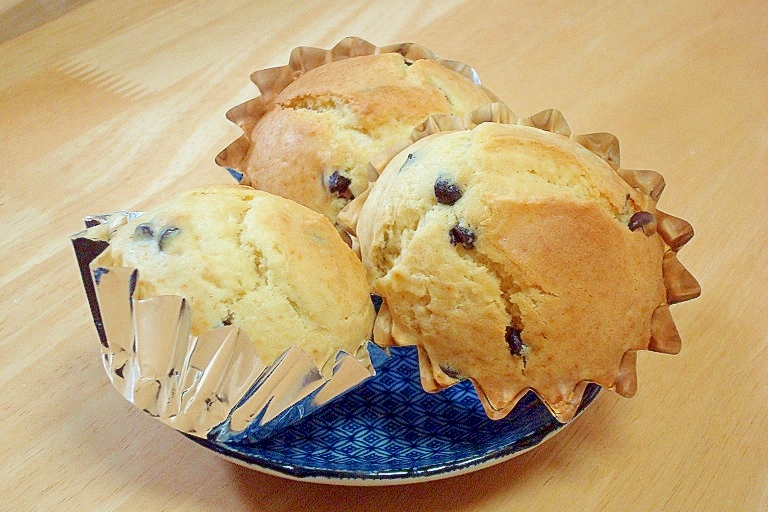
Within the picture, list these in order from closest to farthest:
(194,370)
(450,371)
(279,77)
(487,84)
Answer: (194,370)
(450,371)
(279,77)
(487,84)

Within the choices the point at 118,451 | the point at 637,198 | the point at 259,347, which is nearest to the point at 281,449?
the point at 259,347

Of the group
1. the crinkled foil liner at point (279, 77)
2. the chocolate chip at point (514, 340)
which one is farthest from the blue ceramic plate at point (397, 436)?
the crinkled foil liner at point (279, 77)

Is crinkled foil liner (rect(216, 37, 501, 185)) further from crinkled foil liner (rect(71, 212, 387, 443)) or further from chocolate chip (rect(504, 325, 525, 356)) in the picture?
chocolate chip (rect(504, 325, 525, 356))

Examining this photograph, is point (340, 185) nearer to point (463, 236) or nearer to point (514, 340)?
point (463, 236)

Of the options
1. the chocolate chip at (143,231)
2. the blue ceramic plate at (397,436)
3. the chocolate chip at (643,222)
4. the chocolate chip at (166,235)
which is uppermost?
the chocolate chip at (143,231)

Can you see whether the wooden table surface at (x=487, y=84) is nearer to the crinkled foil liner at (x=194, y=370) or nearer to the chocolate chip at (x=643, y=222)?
the crinkled foil liner at (x=194, y=370)

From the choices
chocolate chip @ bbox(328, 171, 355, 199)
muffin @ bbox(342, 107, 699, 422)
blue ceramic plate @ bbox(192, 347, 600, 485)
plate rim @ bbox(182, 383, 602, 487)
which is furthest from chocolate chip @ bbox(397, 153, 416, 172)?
plate rim @ bbox(182, 383, 602, 487)

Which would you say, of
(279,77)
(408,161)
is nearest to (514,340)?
(408,161)
